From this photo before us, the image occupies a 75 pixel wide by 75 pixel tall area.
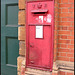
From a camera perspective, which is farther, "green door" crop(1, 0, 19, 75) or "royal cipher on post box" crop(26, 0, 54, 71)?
"green door" crop(1, 0, 19, 75)

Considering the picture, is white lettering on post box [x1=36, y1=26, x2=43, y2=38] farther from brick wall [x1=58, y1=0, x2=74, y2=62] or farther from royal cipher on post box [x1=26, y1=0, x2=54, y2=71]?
brick wall [x1=58, y1=0, x2=74, y2=62]

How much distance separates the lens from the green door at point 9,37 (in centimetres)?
289

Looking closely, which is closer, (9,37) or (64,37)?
(64,37)

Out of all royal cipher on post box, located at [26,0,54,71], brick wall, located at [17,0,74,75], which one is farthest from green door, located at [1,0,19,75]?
brick wall, located at [17,0,74,75]

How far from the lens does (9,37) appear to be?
2.95m

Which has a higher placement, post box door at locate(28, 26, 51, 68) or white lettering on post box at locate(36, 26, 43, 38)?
white lettering on post box at locate(36, 26, 43, 38)

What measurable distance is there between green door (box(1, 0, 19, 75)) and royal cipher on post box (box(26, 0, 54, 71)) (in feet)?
1.77

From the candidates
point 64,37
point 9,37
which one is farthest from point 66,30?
point 9,37

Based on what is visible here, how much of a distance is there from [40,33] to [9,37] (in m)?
0.92

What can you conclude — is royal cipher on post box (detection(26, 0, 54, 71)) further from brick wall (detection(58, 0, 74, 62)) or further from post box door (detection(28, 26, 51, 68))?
brick wall (detection(58, 0, 74, 62))

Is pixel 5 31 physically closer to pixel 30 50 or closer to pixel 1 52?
pixel 1 52

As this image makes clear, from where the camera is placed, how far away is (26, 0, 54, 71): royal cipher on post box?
2299 mm

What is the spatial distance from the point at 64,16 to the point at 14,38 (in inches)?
49.2

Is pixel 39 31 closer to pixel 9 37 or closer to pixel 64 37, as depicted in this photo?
pixel 64 37
